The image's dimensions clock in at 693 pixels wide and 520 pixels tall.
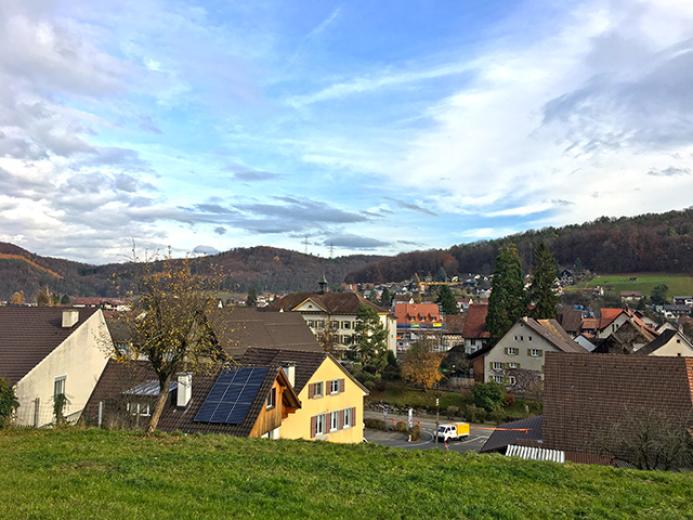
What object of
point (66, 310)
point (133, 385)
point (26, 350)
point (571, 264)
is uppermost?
point (571, 264)

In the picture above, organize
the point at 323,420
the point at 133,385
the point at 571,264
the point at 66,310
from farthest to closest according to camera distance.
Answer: the point at 571,264
the point at 323,420
the point at 66,310
the point at 133,385

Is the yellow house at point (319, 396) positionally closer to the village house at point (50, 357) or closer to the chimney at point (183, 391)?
the chimney at point (183, 391)

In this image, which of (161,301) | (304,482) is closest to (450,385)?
(161,301)

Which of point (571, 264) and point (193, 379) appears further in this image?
point (571, 264)

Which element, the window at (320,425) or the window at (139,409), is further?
the window at (320,425)

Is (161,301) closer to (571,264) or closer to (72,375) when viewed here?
(72,375)

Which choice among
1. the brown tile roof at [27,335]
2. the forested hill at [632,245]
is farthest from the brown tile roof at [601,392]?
the forested hill at [632,245]

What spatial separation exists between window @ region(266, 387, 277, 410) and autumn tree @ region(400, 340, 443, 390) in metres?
31.3

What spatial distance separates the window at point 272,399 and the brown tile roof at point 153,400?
1.51ft

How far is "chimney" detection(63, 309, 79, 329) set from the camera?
2797 cm

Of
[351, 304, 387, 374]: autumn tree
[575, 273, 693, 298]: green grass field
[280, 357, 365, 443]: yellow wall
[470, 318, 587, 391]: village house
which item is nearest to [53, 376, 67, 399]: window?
[280, 357, 365, 443]: yellow wall

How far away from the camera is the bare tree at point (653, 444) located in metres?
18.0

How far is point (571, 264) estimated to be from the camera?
7047 inches

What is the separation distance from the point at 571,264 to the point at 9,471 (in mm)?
185223
